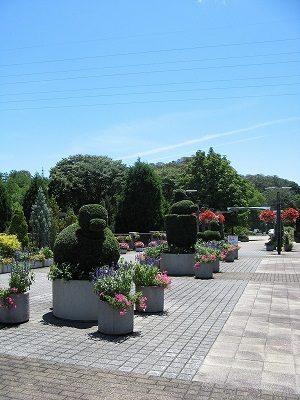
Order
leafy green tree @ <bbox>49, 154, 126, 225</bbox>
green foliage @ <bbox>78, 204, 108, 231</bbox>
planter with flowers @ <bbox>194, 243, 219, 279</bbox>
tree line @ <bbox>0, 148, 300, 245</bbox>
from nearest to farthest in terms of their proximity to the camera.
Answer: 1. green foliage @ <bbox>78, 204, 108, 231</bbox>
2. planter with flowers @ <bbox>194, 243, 219, 279</bbox>
3. tree line @ <bbox>0, 148, 300, 245</bbox>
4. leafy green tree @ <bbox>49, 154, 126, 225</bbox>

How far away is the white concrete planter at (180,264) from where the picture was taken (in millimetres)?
16703

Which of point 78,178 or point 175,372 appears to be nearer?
point 175,372

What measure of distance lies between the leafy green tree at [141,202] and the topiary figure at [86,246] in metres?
30.5

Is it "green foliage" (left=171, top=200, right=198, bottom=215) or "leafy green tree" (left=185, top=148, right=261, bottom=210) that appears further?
"leafy green tree" (left=185, top=148, right=261, bottom=210)

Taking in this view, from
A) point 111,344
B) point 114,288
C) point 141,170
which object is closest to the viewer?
point 111,344

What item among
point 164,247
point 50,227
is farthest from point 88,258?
point 50,227

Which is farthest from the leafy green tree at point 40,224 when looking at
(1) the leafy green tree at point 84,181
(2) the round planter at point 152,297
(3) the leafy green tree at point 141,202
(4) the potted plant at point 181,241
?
(1) the leafy green tree at point 84,181

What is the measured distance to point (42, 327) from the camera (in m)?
7.95

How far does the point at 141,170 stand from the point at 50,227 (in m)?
15.8

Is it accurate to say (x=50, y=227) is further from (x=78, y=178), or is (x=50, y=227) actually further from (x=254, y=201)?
(x=254, y=201)

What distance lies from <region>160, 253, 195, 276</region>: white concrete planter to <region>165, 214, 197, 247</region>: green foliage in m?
0.58

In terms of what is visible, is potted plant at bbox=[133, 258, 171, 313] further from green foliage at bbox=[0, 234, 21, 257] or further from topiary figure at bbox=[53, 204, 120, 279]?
green foliage at bbox=[0, 234, 21, 257]

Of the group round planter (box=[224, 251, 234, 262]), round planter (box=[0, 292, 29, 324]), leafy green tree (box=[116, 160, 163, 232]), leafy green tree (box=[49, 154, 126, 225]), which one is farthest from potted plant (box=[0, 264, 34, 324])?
leafy green tree (box=[49, 154, 126, 225])

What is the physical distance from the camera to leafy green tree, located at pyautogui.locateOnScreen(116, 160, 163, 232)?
3938 cm
